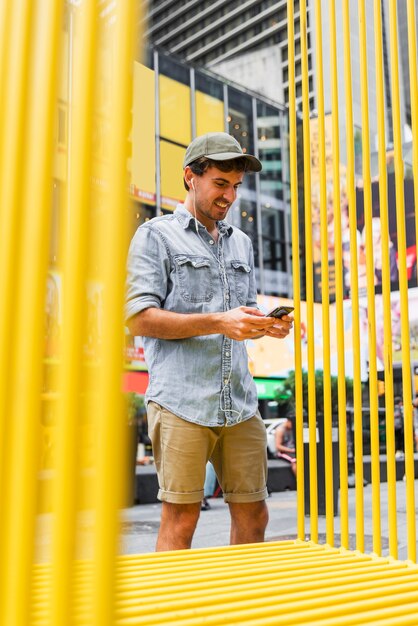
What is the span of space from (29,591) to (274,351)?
58.6 feet

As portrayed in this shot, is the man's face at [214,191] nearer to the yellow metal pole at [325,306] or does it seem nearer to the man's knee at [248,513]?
the yellow metal pole at [325,306]

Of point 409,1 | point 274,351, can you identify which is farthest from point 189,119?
point 409,1

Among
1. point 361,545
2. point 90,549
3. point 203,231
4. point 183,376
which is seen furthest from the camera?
point 203,231

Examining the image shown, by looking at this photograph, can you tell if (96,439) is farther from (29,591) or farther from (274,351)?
(274,351)

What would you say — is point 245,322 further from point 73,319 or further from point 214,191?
point 73,319

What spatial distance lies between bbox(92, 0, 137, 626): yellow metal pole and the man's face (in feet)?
4.62

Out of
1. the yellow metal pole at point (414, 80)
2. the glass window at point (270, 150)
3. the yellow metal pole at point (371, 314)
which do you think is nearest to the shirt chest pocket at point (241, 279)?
the yellow metal pole at point (371, 314)

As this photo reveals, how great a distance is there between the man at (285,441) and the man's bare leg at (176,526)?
7749 millimetres

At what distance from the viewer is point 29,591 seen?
2.45 ft

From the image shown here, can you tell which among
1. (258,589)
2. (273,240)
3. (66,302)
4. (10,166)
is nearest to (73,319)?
(66,302)

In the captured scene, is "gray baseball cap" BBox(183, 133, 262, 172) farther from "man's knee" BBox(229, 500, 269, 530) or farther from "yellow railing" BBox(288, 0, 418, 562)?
"man's knee" BBox(229, 500, 269, 530)

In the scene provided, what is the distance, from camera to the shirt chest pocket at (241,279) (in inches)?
89.6

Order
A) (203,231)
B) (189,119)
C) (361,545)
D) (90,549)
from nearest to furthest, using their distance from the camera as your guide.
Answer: (90,549), (361,545), (203,231), (189,119)

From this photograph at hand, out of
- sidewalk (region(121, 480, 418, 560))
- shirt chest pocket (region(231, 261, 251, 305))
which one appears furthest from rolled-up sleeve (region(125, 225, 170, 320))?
sidewalk (region(121, 480, 418, 560))
